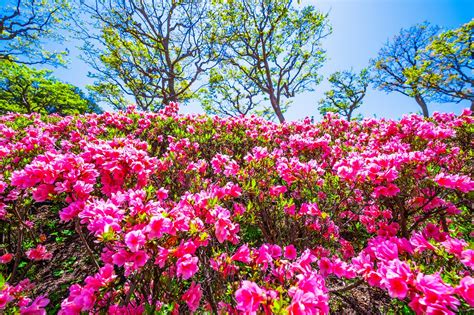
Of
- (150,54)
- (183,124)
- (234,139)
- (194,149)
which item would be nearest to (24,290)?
(194,149)

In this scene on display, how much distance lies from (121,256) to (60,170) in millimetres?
938

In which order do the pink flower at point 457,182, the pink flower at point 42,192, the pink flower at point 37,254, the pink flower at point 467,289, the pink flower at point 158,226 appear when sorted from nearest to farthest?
the pink flower at point 467,289
the pink flower at point 158,226
the pink flower at point 42,192
the pink flower at point 457,182
the pink flower at point 37,254

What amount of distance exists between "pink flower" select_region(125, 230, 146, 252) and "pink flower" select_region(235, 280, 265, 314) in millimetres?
556

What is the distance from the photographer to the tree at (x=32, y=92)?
24047mm

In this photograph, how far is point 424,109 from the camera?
2462cm

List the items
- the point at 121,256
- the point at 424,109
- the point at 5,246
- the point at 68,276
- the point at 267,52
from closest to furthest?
the point at 121,256
the point at 68,276
the point at 5,246
the point at 267,52
the point at 424,109

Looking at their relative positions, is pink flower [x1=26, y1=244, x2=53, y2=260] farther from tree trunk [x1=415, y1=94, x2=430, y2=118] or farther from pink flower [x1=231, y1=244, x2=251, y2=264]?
tree trunk [x1=415, y1=94, x2=430, y2=118]

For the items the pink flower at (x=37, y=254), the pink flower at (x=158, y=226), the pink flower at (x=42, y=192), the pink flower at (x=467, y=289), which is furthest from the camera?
the pink flower at (x=37, y=254)

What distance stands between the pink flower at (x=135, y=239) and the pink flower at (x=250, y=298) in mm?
556

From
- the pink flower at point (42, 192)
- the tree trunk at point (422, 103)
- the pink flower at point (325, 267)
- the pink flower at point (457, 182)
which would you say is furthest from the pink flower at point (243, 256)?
the tree trunk at point (422, 103)

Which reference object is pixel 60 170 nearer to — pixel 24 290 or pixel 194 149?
pixel 24 290

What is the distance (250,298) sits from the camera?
116 cm

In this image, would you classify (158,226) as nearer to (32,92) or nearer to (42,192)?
(42,192)

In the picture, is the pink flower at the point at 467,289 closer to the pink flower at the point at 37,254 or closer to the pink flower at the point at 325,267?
the pink flower at the point at 325,267
